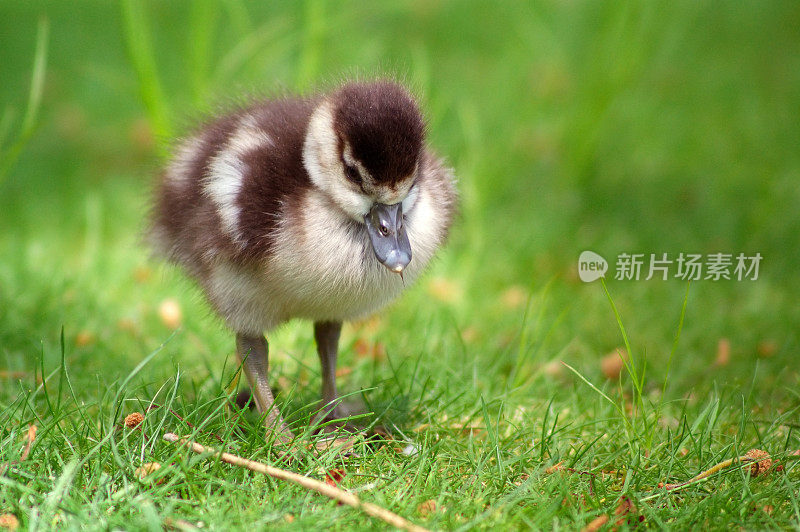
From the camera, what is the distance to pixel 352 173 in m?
2.29

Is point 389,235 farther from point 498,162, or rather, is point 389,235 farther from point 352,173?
point 498,162

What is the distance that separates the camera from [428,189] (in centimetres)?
255

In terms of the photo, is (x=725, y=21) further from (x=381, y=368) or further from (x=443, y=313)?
(x=381, y=368)

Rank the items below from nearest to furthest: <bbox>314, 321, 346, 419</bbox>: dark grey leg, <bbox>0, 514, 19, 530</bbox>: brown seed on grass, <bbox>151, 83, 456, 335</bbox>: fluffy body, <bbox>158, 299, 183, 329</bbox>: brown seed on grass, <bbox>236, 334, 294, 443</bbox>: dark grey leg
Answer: <bbox>0, 514, 19, 530</bbox>: brown seed on grass
<bbox>151, 83, 456, 335</bbox>: fluffy body
<bbox>236, 334, 294, 443</bbox>: dark grey leg
<bbox>314, 321, 346, 419</bbox>: dark grey leg
<bbox>158, 299, 183, 329</bbox>: brown seed on grass

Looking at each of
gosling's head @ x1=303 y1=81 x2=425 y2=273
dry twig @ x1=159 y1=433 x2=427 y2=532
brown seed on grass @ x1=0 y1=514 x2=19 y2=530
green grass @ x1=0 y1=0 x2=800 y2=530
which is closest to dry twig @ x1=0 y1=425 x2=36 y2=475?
green grass @ x1=0 y1=0 x2=800 y2=530

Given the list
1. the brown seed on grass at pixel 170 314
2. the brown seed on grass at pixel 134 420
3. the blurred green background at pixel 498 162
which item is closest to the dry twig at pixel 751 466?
the blurred green background at pixel 498 162

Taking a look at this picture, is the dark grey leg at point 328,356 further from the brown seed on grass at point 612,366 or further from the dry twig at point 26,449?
the brown seed on grass at point 612,366

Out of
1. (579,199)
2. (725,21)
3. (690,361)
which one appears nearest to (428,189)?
(690,361)

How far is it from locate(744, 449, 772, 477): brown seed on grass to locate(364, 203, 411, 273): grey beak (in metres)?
1.20

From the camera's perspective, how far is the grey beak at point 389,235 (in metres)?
2.28

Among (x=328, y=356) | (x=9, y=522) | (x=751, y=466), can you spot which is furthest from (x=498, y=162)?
(x=9, y=522)

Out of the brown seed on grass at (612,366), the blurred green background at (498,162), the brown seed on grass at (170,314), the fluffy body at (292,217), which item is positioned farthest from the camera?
the brown seed on grass at (170,314)

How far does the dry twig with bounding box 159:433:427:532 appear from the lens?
2.13m

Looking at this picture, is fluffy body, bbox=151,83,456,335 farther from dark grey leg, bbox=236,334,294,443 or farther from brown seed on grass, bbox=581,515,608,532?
brown seed on grass, bbox=581,515,608,532
